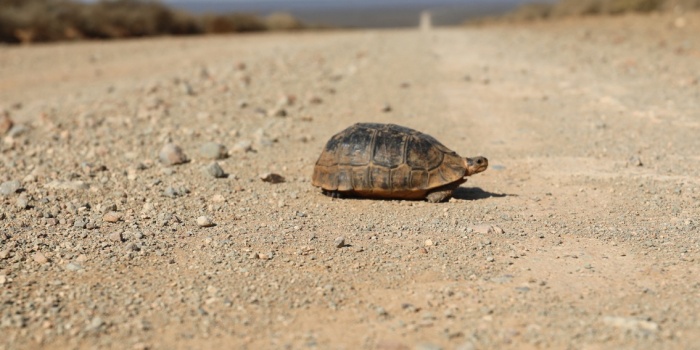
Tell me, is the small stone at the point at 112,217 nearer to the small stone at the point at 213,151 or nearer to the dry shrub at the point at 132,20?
the small stone at the point at 213,151

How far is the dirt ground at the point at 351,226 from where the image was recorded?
4547 mm

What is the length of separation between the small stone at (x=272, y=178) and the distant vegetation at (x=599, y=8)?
2294 cm

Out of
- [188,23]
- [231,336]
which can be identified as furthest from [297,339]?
[188,23]

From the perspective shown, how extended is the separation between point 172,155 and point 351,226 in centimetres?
289

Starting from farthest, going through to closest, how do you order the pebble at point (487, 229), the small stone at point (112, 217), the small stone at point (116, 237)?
the small stone at point (112, 217), the pebble at point (487, 229), the small stone at point (116, 237)

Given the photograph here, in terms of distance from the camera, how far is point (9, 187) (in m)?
7.27

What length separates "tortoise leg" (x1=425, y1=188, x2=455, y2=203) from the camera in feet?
23.0

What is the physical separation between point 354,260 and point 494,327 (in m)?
1.40

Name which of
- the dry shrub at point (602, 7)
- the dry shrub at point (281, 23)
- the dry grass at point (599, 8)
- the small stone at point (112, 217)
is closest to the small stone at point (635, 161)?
the small stone at point (112, 217)

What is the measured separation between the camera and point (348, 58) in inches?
722

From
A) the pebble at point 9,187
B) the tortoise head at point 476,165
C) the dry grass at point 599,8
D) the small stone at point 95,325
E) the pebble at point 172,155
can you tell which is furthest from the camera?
the dry grass at point 599,8

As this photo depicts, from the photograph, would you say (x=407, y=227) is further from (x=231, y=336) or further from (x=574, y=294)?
(x=231, y=336)

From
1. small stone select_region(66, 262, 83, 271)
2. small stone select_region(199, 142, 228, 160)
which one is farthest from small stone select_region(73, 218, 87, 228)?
small stone select_region(199, 142, 228, 160)

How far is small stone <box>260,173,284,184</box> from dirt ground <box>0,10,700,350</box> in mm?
114
